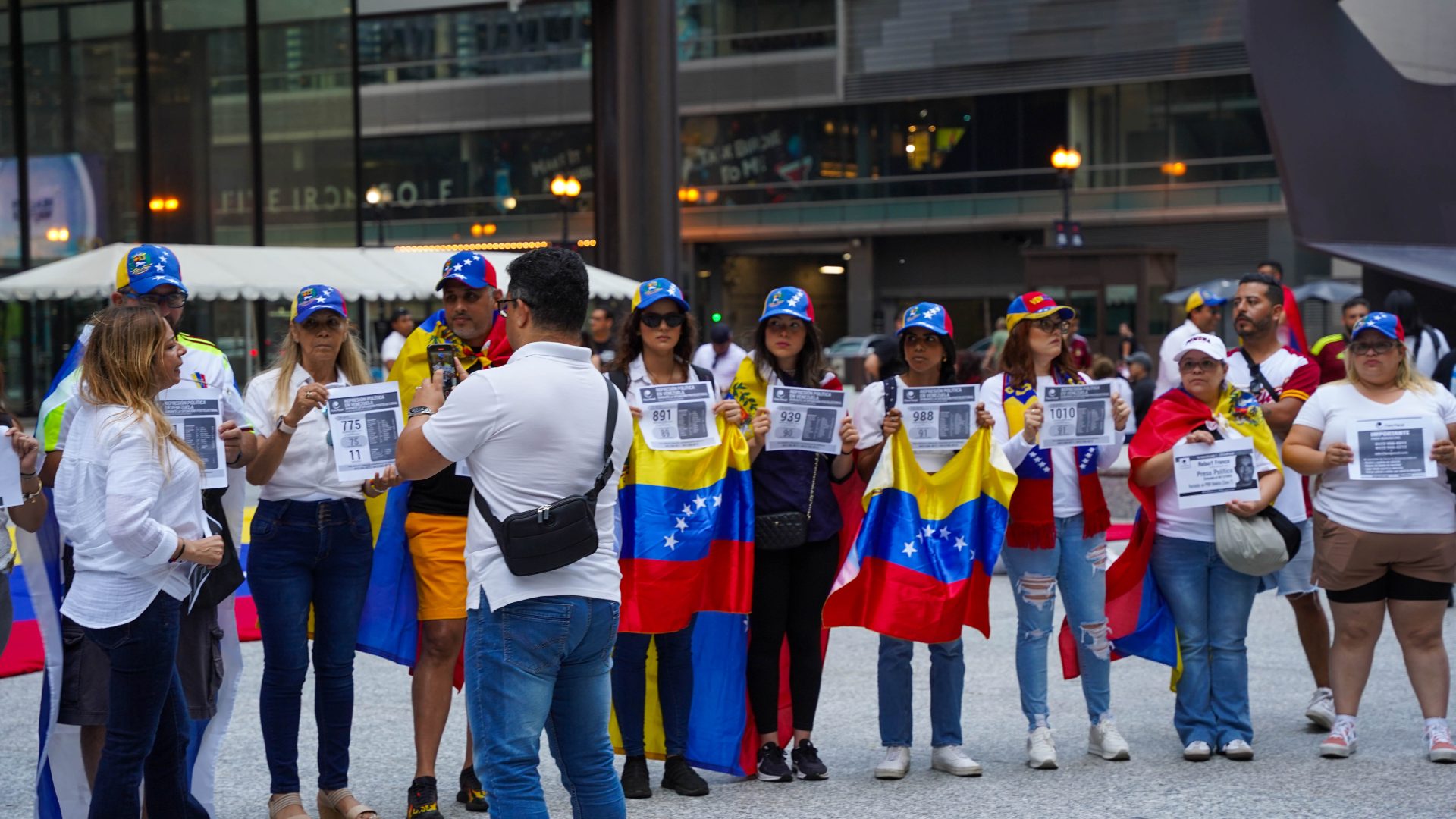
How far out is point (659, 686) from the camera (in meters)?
6.07

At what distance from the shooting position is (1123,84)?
1756 inches

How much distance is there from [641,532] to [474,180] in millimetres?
47460

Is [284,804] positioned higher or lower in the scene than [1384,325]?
lower

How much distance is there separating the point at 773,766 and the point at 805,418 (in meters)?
1.43

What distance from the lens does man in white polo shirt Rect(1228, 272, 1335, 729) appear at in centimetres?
687

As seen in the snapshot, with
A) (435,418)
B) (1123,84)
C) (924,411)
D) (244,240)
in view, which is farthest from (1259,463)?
(1123,84)

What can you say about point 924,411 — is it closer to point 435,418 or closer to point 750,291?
point 435,418

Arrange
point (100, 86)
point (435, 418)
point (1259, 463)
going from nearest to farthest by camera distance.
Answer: point (435, 418)
point (1259, 463)
point (100, 86)

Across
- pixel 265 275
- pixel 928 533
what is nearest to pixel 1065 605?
pixel 928 533

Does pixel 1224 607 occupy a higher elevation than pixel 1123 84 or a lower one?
lower

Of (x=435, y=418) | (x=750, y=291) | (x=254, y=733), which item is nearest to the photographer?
(x=435, y=418)

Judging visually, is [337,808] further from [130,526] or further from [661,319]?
[661,319]

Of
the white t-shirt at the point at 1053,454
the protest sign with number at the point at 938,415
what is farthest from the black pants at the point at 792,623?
the white t-shirt at the point at 1053,454

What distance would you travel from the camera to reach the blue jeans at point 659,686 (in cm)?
598
